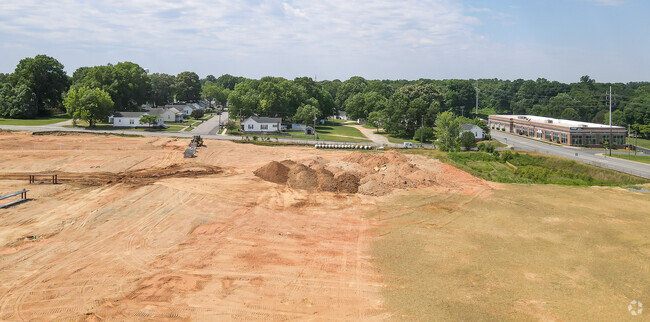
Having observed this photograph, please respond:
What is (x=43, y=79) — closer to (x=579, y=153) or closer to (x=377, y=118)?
(x=377, y=118)

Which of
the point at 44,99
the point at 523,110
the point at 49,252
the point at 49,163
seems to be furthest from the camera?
the point at 523,110

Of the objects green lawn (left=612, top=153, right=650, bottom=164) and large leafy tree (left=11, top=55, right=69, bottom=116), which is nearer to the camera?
green lawn (left=612, top=153, right=650, bottom=164)

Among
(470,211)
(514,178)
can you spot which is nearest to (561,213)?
(470,211)

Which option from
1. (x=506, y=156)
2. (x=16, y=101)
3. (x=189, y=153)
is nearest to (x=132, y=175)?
(x=189, y=153)

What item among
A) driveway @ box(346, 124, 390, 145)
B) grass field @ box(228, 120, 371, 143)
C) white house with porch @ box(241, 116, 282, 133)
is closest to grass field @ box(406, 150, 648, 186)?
driveway @ box(346, 124, 390, 145)

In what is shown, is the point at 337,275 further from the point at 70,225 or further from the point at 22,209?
the point at 22,209

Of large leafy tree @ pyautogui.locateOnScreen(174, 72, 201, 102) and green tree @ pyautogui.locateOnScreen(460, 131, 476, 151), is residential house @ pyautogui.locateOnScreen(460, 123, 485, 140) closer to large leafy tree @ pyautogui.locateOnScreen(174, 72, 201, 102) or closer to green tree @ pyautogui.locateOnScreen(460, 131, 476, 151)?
green tree @ pyautogui.locateOnScreen(460, 131, 476, 151)

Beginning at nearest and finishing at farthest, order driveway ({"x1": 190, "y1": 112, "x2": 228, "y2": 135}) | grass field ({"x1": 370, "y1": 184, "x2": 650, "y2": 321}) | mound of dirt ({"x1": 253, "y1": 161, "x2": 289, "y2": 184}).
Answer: grass field ({"x1": 370, "y1": 184, "x2": 650, "y2": 321}), mound of dirt ({"x1": 253, "y1": 161, "x2": 289, "y2": 184}), driveway ({"x1": 190, "y1": 112, "x2": 228, "y2": 135})
